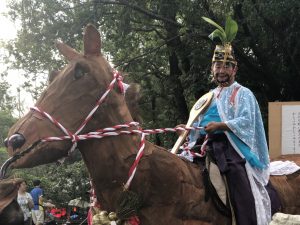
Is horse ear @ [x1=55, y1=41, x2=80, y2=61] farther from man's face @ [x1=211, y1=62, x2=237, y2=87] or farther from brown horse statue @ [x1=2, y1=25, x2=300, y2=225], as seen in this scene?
man's face @ [x1=211, y1=62, x2=237, y2=87]

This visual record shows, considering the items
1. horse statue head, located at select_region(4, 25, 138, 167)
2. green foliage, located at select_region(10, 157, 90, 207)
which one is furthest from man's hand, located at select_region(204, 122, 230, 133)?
green foliage, located at select_region(10, 157, 90, 207)

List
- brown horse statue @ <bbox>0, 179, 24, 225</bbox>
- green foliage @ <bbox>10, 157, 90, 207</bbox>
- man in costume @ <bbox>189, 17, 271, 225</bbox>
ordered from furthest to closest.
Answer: green foliage @ <bbox>10, 157, 90, 207</bbox> → brown horse statue @ <bbox>0, 179, 24, 225</bbox> → man in costume @ <bbox>189, 17, 271, 225</bbox>

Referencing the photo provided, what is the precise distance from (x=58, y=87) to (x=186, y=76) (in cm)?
1192

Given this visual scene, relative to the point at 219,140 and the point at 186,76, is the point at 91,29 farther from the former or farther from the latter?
the point at 186,76

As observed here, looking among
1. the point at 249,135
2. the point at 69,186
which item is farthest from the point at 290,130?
the point at 69,186

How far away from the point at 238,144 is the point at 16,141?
1.87 meters

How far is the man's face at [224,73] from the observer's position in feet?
13.6

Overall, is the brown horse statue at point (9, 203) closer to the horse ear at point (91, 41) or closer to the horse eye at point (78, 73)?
the horse eye at point (78, 73)

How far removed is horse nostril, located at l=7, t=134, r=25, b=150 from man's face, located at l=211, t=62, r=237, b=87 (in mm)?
2035

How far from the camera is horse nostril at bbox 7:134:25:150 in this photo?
2.80m

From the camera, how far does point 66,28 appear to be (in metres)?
13.3

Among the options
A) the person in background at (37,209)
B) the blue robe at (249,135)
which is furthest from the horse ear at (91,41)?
the person in background at (37,209)

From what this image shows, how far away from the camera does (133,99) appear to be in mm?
3398

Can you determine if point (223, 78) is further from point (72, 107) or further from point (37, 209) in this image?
point (37, 209)
